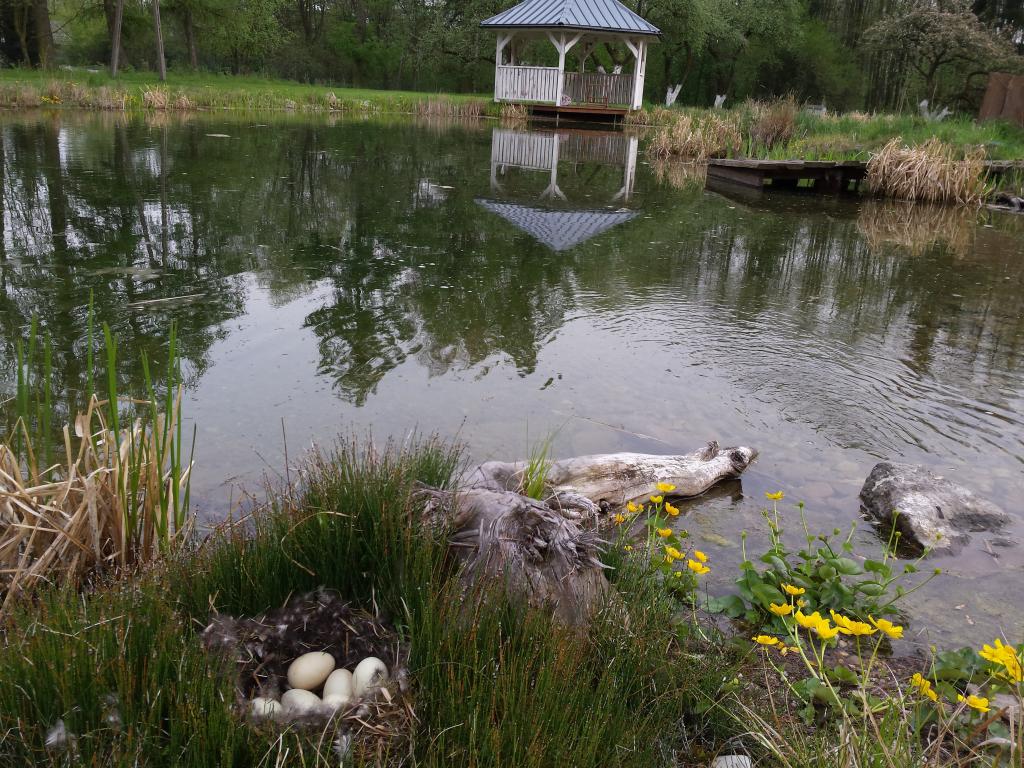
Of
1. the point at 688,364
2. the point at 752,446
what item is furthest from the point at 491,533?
the point at 688,364

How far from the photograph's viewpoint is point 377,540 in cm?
230

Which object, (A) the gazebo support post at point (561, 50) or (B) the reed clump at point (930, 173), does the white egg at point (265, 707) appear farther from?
(A) the gazebo support post at point (561, 50)

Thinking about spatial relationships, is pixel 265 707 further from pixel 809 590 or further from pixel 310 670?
pixel 809 590

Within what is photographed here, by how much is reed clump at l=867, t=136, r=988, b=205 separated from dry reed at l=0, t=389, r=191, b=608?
12.9 meters

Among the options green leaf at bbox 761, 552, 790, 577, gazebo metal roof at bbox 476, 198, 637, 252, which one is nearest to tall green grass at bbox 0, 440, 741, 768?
green leaf at bbox 761, 552, 790, 577

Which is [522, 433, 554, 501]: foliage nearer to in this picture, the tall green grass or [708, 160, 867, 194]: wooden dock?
the tall green grass

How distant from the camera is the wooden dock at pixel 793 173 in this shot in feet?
42.7

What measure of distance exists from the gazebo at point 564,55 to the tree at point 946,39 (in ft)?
29.6

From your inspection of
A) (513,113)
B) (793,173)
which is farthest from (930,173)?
(513,113)

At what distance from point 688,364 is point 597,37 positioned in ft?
87.9

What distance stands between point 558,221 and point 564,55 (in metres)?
19.2

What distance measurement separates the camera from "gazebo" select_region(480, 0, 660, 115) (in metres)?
26.9

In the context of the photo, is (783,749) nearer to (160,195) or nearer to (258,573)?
(258,573)

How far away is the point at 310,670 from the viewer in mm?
1975
